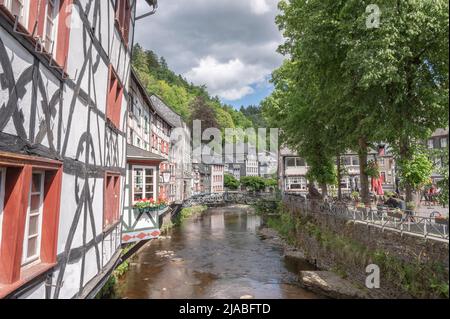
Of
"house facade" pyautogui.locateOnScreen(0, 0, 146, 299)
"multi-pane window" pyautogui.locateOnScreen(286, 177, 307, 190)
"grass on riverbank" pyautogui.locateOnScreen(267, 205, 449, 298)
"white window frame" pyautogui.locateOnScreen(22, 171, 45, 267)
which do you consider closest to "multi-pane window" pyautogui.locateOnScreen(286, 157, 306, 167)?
"multi-pane window" pyautogui.locateOnScreen(286, 177, 307, 190)

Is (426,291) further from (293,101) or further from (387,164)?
(387,164)

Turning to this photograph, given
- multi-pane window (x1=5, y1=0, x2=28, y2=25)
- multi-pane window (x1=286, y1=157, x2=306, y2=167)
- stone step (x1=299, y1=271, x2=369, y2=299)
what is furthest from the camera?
multi-pane window (x1=286, y1=157, x2=306, y2=167)

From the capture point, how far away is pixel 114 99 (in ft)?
32.7

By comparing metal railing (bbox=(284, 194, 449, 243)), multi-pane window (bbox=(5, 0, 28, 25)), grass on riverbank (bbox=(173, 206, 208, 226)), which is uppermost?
multi-pane window (bbox=(5, 0, 28, 25))

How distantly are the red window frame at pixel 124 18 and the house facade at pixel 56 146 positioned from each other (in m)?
0.30

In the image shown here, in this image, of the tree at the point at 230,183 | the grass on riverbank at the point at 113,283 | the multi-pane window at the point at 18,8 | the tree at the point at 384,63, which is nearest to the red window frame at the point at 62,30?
the multi-pane window at the point at 18,8

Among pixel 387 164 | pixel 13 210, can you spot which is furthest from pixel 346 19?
pixel 387 164

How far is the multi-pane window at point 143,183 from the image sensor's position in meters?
12.9

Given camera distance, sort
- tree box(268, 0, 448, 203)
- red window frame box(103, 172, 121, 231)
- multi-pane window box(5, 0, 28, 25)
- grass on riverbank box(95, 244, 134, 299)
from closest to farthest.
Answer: multi-pane window box(5, 0, 28, 25)
red window frame box(103, 172, 121, 231)
tree box(268, 0, 448, 203)
grass on riverbank box(95, 244, 134, 299)

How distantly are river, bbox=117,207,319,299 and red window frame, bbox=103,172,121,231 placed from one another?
3.72m

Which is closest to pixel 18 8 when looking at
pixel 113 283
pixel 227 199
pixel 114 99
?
pixel 114 99

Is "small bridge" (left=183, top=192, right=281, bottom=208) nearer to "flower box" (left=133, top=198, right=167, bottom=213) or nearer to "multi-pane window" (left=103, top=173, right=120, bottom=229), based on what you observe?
"flower box" (left=133, top=198, right=167, bottom=213)

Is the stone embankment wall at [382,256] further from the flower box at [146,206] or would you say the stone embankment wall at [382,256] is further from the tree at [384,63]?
the flower box at [146,206]

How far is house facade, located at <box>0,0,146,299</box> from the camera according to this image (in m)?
3.96
